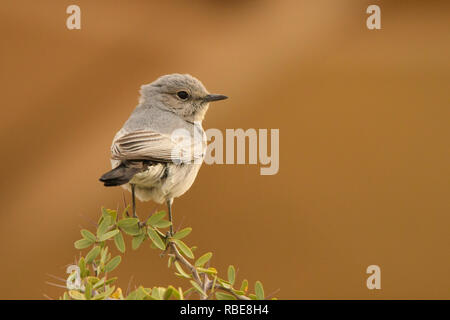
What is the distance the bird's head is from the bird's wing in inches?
16.5

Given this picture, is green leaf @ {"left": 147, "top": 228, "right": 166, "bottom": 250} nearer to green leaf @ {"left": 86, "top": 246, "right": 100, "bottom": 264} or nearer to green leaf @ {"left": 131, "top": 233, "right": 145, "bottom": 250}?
green leaf @ {"left": 131, "top": 233, "right": 145, "bottom": 250}

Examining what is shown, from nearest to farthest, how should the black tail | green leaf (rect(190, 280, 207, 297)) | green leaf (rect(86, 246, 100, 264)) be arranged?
green leaf (rect(190, 280, 207, 297)), green leaf (rect(86, 246, 100, 264)), the black tail

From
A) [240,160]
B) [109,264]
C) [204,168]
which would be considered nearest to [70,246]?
[204,168]

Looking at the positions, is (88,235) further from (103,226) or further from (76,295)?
(76,295)

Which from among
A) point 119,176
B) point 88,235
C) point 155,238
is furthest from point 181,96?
point 88,235

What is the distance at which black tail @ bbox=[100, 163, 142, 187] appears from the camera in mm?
2051

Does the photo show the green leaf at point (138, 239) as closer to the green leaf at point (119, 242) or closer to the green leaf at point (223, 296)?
the green leaf at point (119, 242)

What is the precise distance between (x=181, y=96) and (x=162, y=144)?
0.71 metres

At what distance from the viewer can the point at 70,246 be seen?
459 centimetres

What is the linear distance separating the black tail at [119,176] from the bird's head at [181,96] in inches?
39.6

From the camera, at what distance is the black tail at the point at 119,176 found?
80.7 inches

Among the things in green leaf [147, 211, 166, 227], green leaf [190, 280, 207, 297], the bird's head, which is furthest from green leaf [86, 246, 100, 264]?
the bird's head
